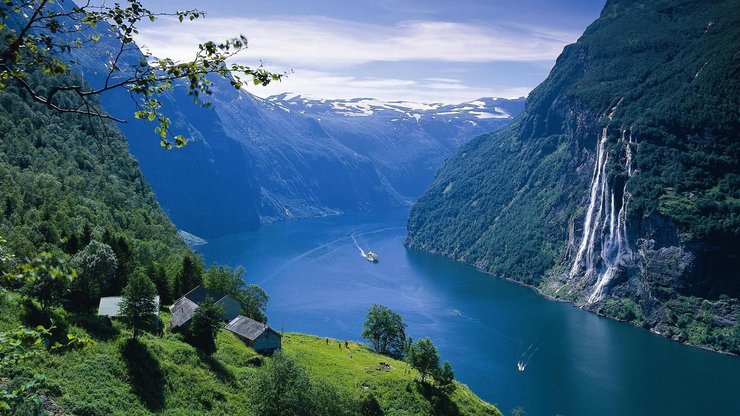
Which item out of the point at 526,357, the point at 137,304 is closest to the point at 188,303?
the point at 137,304

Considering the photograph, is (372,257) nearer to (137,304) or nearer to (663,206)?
(663,206)

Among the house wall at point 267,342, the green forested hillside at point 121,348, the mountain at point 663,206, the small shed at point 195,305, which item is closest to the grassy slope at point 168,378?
the green forested hillside at point 121,348

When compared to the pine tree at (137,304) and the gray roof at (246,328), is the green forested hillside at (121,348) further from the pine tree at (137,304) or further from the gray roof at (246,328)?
the gray roof at (246,328)

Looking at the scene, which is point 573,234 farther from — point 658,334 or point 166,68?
point 166,68

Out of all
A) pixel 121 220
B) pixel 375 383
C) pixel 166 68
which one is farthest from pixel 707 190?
pixel 166 68

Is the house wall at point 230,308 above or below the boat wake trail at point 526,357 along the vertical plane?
Answer: above

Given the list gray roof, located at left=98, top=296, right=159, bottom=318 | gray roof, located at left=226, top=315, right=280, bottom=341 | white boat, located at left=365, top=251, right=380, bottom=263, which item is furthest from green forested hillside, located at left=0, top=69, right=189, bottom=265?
white boat, located at left=365, top=251, right=380, bottom=263
